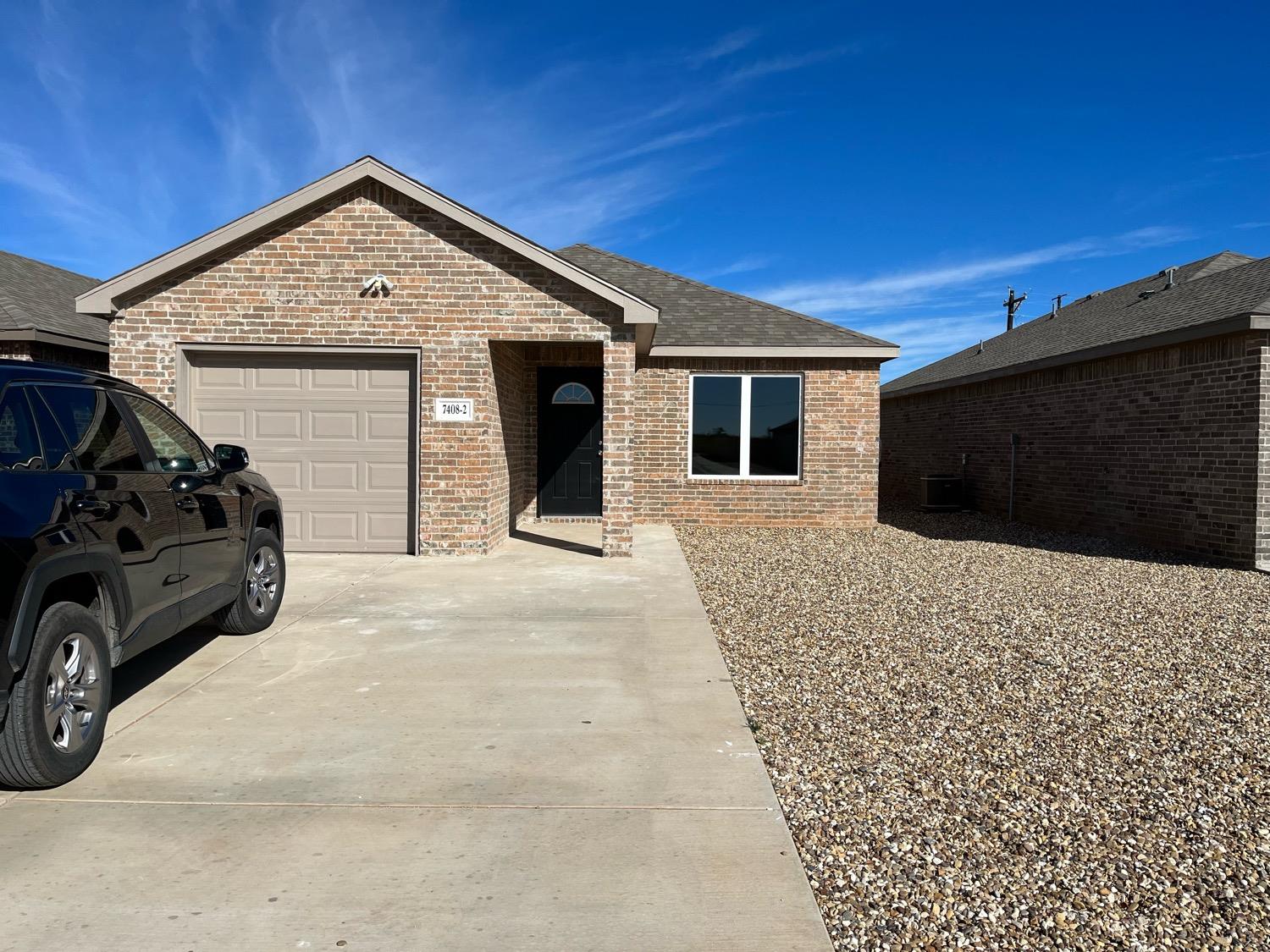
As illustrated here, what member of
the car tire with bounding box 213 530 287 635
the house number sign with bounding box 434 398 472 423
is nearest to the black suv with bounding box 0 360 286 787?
the car tire with bounding box 213 530 287 635

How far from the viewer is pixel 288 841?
3.00m

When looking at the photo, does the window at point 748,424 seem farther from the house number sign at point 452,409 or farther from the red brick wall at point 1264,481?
the red brick wall at point 1264,481

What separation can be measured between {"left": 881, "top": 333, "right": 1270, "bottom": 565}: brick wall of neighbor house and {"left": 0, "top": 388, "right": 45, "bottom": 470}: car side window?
11.8 m

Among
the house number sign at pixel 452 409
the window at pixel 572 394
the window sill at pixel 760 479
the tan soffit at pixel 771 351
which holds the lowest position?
the window sill at pixel 760 479

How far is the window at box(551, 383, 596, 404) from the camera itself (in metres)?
12.7

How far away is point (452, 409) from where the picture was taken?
Result: 30.5 ft

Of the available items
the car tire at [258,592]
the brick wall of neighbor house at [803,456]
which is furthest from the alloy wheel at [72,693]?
the brick wall of neighbor house at [803,456]

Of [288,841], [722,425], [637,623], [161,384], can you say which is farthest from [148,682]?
[722,425]

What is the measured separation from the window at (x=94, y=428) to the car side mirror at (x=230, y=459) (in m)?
0.96

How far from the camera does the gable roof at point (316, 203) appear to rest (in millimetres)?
8836

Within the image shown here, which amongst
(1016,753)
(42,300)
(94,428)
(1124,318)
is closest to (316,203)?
(94,428)

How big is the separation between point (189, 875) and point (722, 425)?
436 inches

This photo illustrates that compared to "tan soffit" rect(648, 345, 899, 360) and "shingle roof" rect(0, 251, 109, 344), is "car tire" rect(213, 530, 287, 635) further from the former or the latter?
"tan soffit" rect(648, 345, 899, 360)

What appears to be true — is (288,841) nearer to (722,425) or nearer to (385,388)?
(385,388)
